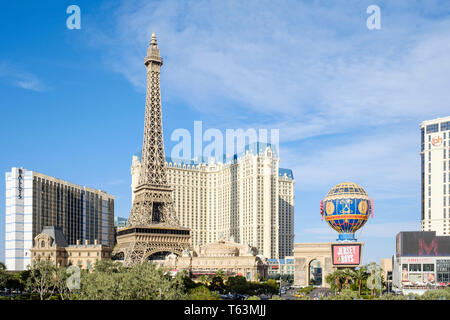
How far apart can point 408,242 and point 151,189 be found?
72.3m

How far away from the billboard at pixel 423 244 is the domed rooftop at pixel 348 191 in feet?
42.5

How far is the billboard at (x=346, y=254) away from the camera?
14250 centimetres

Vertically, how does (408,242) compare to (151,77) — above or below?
below

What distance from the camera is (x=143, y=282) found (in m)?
78.1

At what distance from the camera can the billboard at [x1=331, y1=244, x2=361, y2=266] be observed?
468 feet

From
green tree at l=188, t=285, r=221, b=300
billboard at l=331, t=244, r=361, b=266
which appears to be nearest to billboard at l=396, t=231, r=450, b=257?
billboard at l=331, t=244, r=361, b=266

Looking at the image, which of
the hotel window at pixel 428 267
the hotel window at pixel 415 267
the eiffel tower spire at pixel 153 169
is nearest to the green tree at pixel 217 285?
the eiffel tower spire at pixel 153 169

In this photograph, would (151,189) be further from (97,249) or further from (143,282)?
(143,282)

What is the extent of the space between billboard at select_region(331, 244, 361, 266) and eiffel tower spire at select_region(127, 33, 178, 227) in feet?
158

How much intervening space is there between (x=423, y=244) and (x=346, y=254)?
18246 mm

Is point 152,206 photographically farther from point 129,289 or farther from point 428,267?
point 129,289

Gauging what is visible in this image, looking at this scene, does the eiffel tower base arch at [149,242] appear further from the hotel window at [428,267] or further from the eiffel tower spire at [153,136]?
the hotel window at [428,267]

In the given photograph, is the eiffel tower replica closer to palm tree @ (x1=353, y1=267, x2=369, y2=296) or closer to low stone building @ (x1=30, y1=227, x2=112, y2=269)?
low stone building @ (x1=30, y1=227, x2=112, y2=269)
